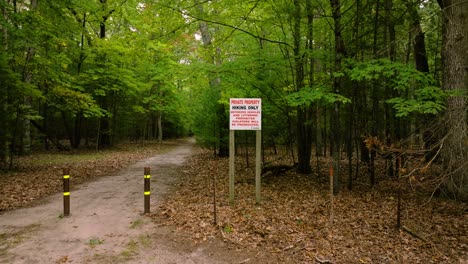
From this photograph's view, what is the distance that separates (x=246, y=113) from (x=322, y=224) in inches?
127

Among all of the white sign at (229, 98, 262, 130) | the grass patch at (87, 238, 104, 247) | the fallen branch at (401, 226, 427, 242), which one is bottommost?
the fallen branch at (401, 226, 427, 242)

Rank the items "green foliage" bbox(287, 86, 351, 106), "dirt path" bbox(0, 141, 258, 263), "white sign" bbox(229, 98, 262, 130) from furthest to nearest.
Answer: "white sign" bbox(229, 98, 262, 130) < "green foliage" bbox(287, 86, 351, 106) < "dirt path" bbox(0, 141, 258, 263)

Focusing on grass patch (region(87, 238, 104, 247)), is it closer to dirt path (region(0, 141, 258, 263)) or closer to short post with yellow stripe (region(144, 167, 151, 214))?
dirt path (region(0, 141, 258, 263))

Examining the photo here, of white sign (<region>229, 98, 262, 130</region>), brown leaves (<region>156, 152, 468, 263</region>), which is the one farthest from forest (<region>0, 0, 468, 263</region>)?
white sign (<region>229, 98, 262, 130</region>)

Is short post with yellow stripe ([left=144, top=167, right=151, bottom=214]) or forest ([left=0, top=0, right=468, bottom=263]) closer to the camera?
forest ([left=0, top=0, right=468, bottom=263])

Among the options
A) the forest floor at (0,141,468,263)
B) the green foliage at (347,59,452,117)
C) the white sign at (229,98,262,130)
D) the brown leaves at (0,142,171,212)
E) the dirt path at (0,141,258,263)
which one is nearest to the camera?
the dirt path at (0,141,258,263)

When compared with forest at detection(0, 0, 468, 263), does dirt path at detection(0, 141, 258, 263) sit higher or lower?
lower

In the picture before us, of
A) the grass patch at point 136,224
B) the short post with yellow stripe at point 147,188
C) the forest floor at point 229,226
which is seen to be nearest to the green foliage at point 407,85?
the forest floor at point 229,226

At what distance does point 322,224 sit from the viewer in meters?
6.38

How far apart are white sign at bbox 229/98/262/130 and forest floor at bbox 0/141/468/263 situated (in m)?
1.63

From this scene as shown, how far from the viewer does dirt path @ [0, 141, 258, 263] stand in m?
4.90

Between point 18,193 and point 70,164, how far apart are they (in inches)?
230

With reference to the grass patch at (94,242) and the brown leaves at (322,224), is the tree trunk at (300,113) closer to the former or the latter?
the brown leaves at (322,224)

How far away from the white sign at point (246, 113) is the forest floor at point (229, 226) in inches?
64.2
